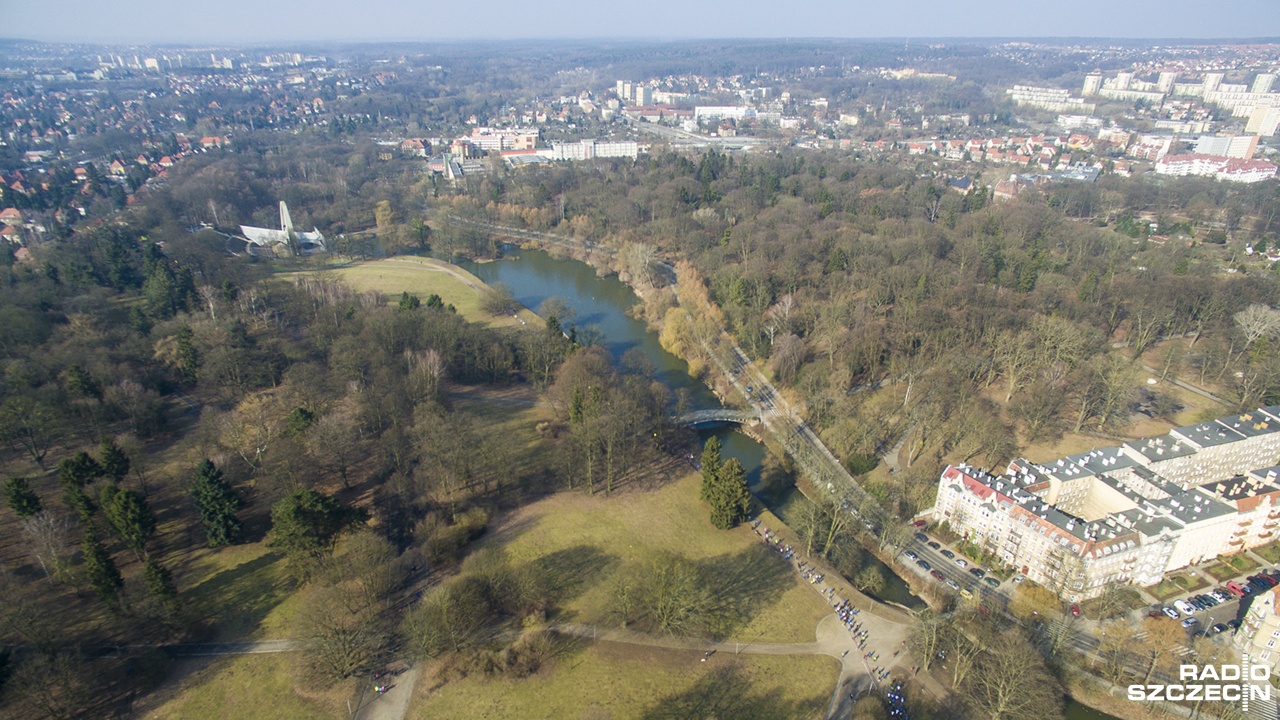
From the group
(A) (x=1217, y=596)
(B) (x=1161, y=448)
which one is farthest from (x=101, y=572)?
→ (B) (x=1161, y=448)

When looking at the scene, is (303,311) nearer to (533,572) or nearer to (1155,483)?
(533,572)

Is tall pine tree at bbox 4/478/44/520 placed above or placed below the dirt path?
above

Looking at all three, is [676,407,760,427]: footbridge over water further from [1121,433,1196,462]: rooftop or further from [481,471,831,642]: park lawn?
[1121,433,1196,462]: rooftop

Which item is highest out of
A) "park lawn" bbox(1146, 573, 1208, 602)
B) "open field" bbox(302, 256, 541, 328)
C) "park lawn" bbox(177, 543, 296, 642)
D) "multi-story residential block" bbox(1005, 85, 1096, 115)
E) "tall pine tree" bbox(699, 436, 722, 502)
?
"multi-story residential block" bbox(1005, 85, 1096, 115)

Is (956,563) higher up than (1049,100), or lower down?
lower down

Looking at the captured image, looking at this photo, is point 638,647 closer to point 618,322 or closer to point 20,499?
point 20,499

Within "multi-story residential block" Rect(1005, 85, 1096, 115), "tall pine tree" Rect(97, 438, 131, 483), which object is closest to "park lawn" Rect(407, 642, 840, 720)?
"tall pine tree" Rect(97, 438, 131, 483)

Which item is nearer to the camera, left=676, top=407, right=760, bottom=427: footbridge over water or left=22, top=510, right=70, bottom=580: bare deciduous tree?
left=22, top=510, right=70, bottom=580: bare deciduous tree

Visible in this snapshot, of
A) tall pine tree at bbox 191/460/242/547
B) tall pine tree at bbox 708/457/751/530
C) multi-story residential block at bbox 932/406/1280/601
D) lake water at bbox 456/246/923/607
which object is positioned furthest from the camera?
lake water at bbox 456/246/923/607
